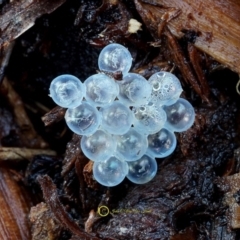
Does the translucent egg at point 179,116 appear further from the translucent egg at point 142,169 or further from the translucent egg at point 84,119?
the translucent egg at point 84,119

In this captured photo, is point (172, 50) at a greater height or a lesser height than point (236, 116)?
greater

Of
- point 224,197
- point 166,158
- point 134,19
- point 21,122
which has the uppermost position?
point 134,19

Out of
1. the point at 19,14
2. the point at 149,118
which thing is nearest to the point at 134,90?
the point at 149,118

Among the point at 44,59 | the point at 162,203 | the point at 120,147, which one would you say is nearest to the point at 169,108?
the point at 120,147

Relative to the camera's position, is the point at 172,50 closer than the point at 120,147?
No

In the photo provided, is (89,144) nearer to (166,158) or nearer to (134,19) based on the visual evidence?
(166,158)

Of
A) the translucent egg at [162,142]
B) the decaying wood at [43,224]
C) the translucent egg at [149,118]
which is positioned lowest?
the decaying wood at [43,224]

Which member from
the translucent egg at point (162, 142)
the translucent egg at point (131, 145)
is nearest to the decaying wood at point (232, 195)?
the translucent egg at point (162, 142)
